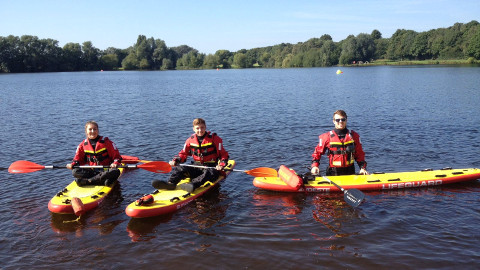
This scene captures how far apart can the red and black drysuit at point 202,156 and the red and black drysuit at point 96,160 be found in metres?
1.46

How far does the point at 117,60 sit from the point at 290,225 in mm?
133528

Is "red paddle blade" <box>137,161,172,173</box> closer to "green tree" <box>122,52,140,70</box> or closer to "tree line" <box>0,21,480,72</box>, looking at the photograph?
"tree line" <box>0,21,480,72</box>

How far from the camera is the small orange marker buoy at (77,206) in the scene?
7238 millimetres

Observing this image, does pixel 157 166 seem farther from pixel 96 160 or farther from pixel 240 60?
pixel 240 60

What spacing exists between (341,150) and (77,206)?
5658 mm

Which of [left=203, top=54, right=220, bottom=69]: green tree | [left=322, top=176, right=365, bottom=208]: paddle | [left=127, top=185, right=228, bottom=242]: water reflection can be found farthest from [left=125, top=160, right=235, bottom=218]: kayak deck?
[left=203, top=54, right=220, bottom=69]: green tree

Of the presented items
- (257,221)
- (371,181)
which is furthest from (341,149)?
(257,221)

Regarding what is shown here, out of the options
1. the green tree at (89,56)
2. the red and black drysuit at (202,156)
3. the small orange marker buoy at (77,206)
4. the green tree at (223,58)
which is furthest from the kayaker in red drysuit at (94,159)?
the green tree at (223,58)

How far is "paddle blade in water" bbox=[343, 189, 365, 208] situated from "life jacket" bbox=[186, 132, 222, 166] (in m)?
3.16

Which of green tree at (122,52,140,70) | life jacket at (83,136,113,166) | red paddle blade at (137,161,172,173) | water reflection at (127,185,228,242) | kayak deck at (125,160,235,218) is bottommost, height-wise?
water reflection at (127,185,228,242)

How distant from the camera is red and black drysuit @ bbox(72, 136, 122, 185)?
8469 millimetres

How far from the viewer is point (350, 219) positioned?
23.7ft

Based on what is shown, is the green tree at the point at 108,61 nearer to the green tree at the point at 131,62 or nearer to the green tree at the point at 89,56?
the green tree at the point at 89,56

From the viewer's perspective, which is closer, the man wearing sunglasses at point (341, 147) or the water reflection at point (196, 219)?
the water reflection at point (196, 219)
